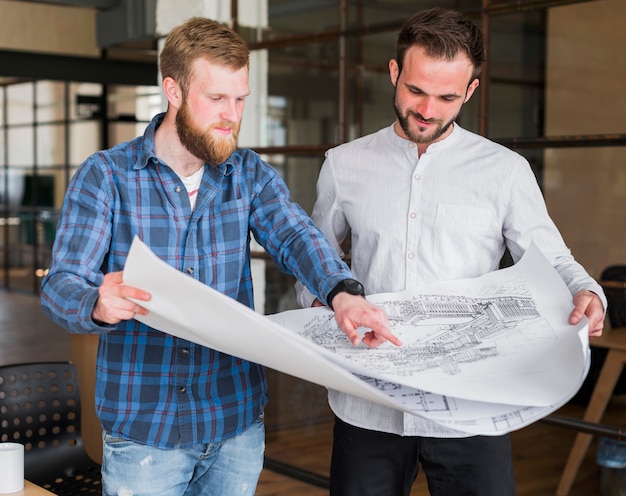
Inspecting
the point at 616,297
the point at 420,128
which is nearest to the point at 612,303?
the point at 616,297

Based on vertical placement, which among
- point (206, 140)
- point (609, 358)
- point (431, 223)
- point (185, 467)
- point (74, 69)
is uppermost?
point (74, 69)

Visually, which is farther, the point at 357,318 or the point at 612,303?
the point at 612,303

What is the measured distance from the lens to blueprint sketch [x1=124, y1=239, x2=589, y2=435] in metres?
1.35

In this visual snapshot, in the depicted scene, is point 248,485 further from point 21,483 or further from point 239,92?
point 239,92

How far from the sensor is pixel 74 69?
7.96m

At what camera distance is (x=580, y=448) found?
3.21 metres

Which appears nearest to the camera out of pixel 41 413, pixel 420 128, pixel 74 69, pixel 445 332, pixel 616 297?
pixel 445 332

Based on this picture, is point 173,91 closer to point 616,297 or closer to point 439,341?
point 439,341

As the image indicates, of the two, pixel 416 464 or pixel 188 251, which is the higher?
pixel 188 251

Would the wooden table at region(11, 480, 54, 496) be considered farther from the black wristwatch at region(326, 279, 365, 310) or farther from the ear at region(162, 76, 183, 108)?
the ear at region(162, 76, 183, 108)

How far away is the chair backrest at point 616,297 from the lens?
119 inches

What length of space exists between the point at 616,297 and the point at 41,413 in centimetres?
188

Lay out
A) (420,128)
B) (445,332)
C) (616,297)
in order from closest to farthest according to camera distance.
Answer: (445,332) < (420,128) < (616,297)

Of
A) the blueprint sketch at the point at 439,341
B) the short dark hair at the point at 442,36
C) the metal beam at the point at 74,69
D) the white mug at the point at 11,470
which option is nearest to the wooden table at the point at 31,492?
the white mug at the point at 11,470
